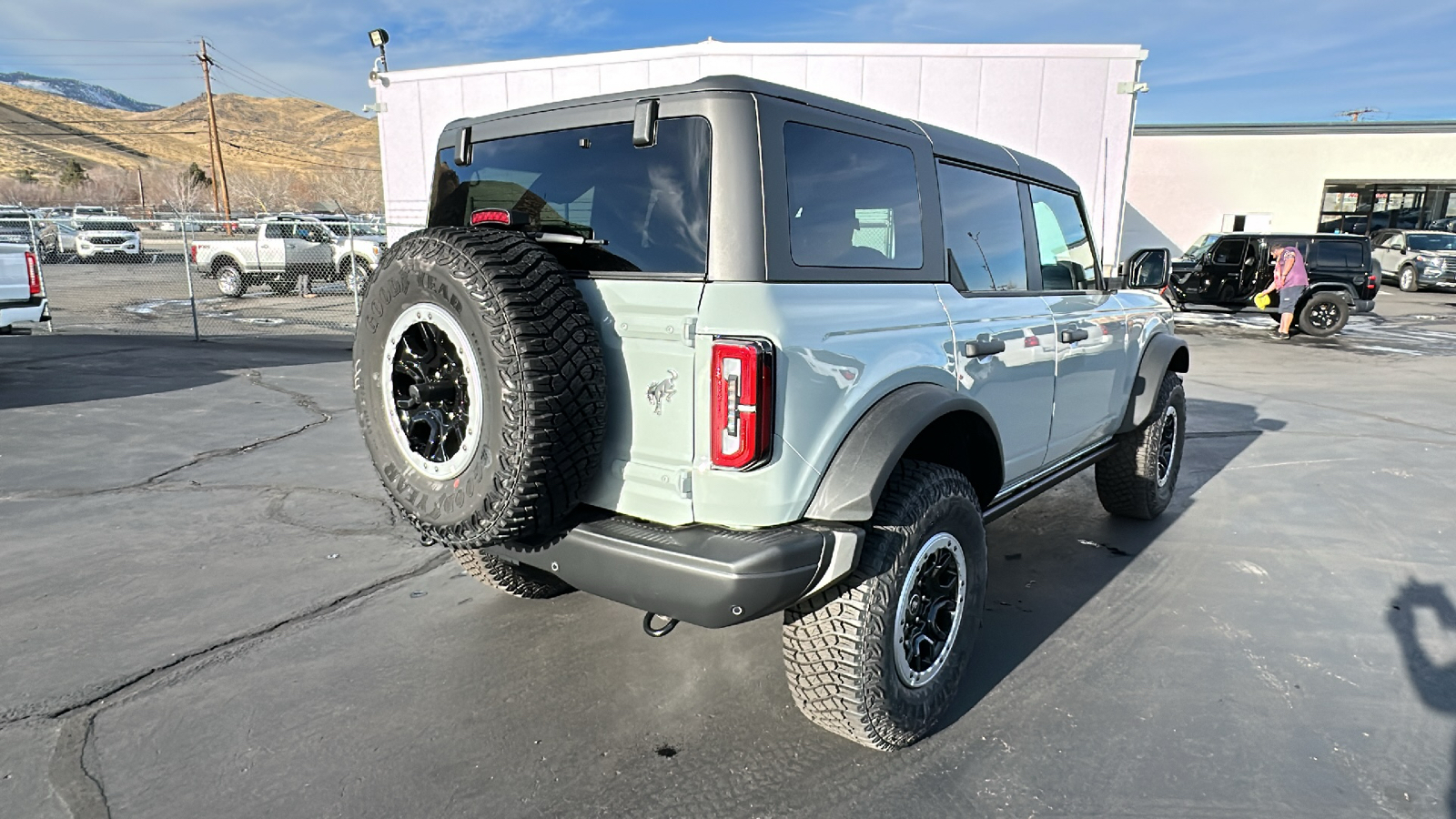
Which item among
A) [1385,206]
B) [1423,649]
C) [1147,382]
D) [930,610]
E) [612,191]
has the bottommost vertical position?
[1423,649]

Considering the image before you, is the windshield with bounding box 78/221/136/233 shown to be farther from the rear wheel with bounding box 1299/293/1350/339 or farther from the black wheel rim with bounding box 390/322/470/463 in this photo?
the rear wheel with bounding box 1299/293/1350/339

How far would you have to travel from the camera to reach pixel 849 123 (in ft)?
8.36

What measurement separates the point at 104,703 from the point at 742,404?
7.98ft

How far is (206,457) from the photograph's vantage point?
221 inches

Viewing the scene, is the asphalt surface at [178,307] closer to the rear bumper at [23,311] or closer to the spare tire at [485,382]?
the rear bumper at [23,311]

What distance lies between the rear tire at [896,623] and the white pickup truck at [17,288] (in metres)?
8.65

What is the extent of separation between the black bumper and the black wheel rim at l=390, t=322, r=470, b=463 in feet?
1.56

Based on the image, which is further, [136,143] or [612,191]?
[136,143]

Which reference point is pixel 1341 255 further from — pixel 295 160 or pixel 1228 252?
pixel 295 160

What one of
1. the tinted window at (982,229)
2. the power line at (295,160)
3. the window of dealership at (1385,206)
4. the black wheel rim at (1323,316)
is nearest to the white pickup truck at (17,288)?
the tinted window at (982,229)

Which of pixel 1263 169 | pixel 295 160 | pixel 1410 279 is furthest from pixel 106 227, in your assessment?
pixel 295 160

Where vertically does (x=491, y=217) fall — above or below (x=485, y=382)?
above

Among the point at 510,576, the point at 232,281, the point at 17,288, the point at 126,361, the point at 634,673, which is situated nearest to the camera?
the point at 634,673

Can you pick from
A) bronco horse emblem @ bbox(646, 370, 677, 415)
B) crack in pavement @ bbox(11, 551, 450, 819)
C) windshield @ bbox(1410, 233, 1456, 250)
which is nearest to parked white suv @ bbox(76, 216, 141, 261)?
crack in pavement @ bbox(11, 551, 450, 819)
